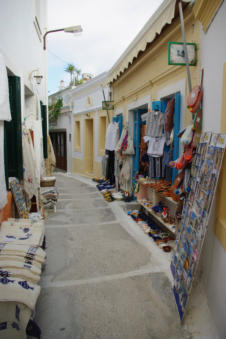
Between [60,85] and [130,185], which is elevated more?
[60,85]

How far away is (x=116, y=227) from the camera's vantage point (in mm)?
5016

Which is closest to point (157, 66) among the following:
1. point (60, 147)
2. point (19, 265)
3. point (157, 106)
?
point (157, 106)

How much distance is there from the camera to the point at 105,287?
2928mm

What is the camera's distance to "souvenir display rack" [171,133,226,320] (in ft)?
6.93

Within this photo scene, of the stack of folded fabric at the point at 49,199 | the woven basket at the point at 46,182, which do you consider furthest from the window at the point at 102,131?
the stack of folded fabric at the point at 49,199

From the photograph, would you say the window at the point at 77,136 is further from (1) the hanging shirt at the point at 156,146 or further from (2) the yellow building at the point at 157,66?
(1) the hanging shirt at the point at 156,146

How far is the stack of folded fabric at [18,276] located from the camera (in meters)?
1.83

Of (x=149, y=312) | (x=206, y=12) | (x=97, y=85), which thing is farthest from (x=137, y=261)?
(x=97, y=85)

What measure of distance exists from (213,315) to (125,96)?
6.00 metres

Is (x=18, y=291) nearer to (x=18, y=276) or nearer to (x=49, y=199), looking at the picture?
(x=18, y=276)

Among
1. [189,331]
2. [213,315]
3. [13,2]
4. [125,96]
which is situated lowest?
[189,331]

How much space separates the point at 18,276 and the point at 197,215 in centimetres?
165

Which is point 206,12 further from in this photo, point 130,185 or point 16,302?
point 130,185

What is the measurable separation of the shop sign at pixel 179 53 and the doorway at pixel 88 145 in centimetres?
867
